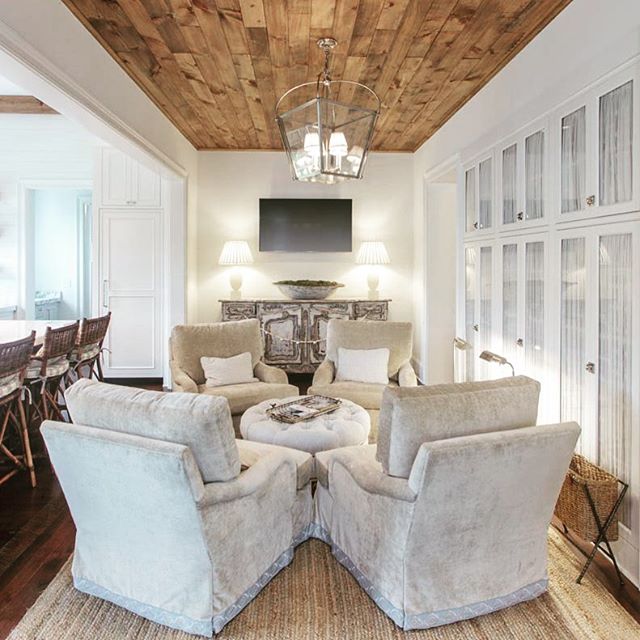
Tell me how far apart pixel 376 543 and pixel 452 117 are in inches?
161

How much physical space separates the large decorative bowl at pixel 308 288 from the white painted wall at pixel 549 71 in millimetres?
1850

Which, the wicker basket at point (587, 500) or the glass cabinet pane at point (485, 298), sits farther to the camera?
the glass cabinet pane at point (485, 298)

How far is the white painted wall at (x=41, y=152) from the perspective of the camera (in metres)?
5.92

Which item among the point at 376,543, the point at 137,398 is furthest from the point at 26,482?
the point at 376,543

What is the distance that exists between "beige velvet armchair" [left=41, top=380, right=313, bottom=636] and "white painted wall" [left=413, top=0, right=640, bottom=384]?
94.9 inches

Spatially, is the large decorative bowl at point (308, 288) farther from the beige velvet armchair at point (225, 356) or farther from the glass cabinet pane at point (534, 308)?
the glass cabinet pane at point (534, 308)

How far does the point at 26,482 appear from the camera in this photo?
3232mm

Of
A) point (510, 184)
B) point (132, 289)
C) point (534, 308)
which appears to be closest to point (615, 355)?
point (534, 308)

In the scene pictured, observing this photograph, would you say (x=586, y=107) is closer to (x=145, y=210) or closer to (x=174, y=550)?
(x=174, y=550)

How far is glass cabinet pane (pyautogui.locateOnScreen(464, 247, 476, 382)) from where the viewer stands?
4.25 meters

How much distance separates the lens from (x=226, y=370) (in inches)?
161

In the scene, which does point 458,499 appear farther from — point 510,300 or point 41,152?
point 41,152

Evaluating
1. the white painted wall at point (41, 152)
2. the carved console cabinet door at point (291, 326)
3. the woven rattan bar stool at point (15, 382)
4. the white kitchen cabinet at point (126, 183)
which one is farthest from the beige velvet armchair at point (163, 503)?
the white painted wall at point (41, 152)

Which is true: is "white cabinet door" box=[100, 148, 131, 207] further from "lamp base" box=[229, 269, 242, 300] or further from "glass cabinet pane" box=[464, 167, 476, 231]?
"glass cabinet pane" box=[464, 167, 476, 231]
